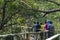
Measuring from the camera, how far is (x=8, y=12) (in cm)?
1083

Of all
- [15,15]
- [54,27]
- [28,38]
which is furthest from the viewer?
[54,27]

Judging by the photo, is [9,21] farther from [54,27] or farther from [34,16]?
[54,27]

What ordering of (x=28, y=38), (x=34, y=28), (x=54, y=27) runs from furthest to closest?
(x=34, y=28), (x=54, y=27), (x=28, y=38)

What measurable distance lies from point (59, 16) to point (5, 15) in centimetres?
241

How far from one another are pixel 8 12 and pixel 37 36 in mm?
2769

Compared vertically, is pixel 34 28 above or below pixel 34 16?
below

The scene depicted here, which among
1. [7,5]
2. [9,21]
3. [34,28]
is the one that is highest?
[7,5]

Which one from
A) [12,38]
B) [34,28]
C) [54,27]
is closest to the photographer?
[12,38]

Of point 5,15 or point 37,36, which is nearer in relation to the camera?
point 37,36

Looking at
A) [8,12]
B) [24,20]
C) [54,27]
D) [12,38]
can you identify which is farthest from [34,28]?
[12,38]

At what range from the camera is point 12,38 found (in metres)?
6.63

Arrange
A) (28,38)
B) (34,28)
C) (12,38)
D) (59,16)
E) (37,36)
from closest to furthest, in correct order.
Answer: (12,38) → (28,38) → (37,36) → (59,16) → (34,28)

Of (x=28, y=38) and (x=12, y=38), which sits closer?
(x=12, y=38)

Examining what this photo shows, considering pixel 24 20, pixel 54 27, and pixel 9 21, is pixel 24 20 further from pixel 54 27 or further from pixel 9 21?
pixel 54 27
